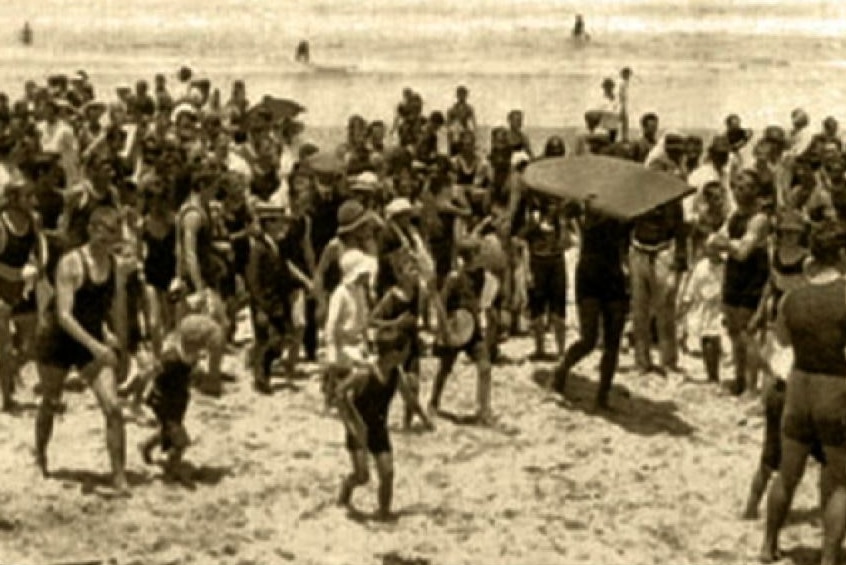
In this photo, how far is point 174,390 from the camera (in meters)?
11.8

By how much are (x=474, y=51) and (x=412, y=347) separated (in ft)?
131

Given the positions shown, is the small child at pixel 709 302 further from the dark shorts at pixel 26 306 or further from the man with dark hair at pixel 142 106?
the man with dark hair at pixel 142 106

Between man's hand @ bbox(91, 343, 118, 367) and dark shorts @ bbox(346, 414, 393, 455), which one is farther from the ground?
man's hand @ bbox(91, 343, 118, 367)

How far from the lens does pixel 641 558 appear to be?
1080cm

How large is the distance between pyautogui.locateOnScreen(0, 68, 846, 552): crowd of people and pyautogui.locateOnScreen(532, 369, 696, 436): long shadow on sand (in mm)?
266


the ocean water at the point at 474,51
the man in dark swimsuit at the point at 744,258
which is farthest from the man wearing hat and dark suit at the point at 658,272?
the ocean water at the point at 474,51

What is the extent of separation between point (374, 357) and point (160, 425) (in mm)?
1880

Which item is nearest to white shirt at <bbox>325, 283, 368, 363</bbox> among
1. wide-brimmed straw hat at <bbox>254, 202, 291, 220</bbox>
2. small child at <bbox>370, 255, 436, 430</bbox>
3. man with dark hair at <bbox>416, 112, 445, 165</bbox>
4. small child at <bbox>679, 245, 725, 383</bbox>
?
small child at <bbox>370, 255, 436, 430</bbox>

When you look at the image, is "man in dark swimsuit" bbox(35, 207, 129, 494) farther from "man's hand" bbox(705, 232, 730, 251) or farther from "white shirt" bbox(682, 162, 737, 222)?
"white shirt" bbox(682, 162, 737, 222)

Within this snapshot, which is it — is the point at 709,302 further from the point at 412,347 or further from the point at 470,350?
the point at 412,347

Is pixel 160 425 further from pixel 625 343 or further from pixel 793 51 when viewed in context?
pixel 793 51

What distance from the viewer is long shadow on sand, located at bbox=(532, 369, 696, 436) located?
13602 mm

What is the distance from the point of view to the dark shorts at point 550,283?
49.3 feet

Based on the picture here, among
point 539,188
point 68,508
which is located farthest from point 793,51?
point 68,508
